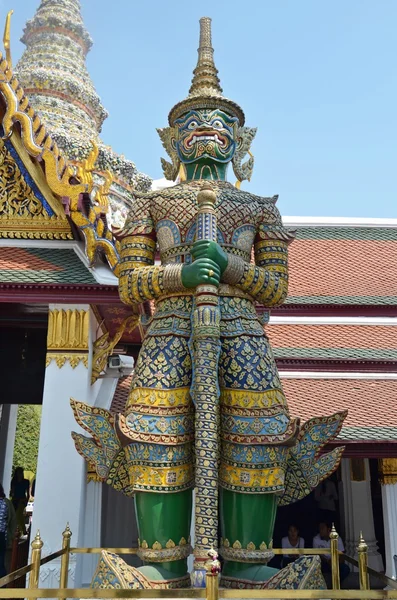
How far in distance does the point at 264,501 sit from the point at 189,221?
1.66 metres

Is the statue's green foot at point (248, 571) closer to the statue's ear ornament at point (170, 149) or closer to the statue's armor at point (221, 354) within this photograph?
the statue's armor at point (221, 354)

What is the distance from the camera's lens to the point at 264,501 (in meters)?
3.09

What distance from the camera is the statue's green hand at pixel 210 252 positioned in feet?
10.9

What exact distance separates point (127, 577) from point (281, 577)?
727mm

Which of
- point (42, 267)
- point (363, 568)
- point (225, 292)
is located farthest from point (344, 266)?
point (363, 568)

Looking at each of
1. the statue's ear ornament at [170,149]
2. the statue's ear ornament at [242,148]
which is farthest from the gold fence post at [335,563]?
the statue's ear ornament at [170,149]

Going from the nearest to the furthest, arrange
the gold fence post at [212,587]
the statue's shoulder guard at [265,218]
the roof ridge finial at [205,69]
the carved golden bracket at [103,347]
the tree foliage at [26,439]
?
the gold fence post at [212,587] < the statue's shoulder guard at [265,218] < the roof ridge finial at [205,69] < the carved golden bracket at [103,347] < the tree foliage at [26,439]

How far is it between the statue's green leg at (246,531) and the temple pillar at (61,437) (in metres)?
1.93

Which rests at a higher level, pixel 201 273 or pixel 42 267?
pixel 42 267

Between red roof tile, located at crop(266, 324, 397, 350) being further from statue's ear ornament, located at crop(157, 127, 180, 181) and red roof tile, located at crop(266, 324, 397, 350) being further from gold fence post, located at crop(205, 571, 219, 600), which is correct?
gold fence post, located at crop(205, 571, 219, 600)

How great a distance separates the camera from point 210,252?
3311mm

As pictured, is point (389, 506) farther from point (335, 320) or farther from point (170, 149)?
point (170, 149)

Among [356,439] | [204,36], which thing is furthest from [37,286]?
[356,439]

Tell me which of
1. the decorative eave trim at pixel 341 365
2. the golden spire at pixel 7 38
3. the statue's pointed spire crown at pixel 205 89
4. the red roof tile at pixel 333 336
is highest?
the golden spire at pixel 7 38
